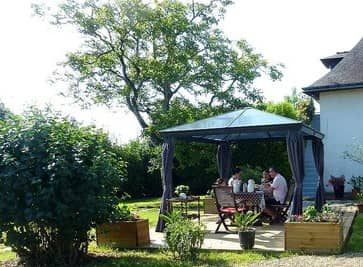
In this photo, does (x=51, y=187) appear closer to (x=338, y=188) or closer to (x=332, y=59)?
(x=338, y=188)

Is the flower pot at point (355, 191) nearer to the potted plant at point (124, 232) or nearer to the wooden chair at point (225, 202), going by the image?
the wooden chair at point (225, 202)

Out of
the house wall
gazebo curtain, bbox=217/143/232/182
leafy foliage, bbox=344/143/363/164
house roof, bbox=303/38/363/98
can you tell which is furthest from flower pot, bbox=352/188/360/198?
gazebo curtain, bbox=217/143/232/182

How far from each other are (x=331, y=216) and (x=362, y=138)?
10.6 metres

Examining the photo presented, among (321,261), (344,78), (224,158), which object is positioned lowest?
(321,261)

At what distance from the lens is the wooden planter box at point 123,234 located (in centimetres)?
864

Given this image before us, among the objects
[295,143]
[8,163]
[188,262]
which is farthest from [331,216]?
[8,163]

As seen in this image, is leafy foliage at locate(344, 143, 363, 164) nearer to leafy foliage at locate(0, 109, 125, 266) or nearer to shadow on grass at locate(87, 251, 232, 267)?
shadow on grass at locate(87, 251, 232, 267)

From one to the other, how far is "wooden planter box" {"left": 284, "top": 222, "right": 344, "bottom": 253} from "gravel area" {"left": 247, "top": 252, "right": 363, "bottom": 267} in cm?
29

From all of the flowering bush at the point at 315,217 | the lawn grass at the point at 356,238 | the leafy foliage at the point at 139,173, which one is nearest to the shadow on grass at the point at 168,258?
the flowering bush at the point at 315,217

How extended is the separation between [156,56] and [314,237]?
44.0 feet

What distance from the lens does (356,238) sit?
8.87 meters

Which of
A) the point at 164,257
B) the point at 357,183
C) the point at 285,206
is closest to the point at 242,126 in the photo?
the point at 285,206

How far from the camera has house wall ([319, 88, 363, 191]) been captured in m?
17.8

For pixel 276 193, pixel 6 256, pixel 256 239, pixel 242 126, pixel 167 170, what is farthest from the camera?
pixel 276 193
